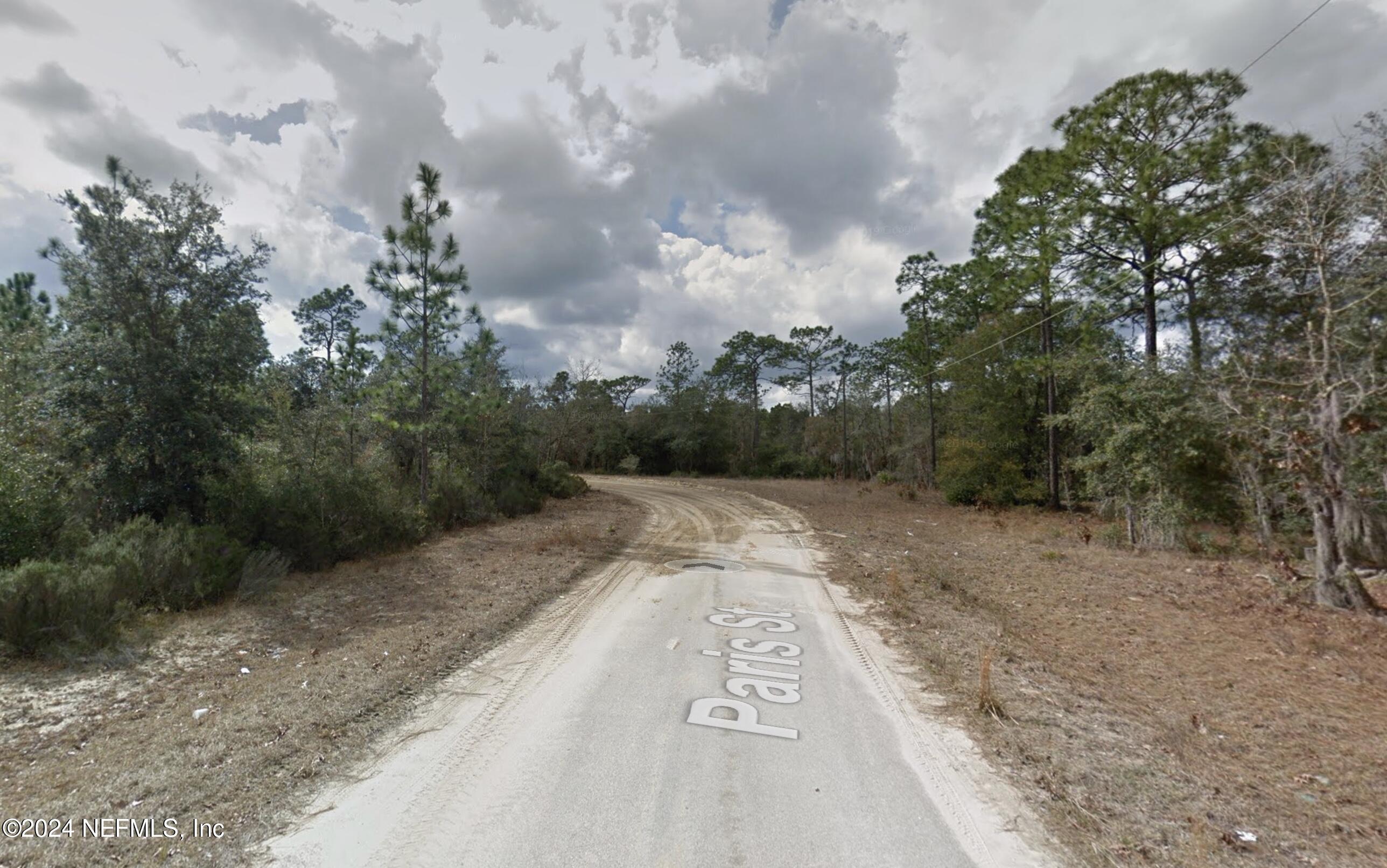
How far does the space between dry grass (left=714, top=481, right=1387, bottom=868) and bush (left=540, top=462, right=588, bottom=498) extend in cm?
1232

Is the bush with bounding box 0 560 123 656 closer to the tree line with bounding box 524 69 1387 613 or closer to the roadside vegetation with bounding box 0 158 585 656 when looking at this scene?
the roadside vegetation with bounding box 0 158 585 656

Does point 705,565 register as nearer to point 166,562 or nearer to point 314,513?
point 314,513

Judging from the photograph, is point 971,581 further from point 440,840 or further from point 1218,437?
point 440,840

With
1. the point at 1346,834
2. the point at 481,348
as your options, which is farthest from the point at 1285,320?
the point at 481,348

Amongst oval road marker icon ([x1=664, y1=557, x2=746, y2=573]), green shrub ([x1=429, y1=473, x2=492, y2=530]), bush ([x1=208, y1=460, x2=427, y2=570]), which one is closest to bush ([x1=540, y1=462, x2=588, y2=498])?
green shrub ([x1=429, y1=473, x2=492, y2=530])

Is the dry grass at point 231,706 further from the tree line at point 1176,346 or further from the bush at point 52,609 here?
the tree line at point 1176,346

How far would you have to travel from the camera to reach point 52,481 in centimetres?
742

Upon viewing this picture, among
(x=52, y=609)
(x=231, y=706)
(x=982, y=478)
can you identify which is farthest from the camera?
(x=982, y=478)

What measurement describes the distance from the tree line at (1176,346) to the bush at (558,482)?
9.16 m

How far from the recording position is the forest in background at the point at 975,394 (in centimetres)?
680

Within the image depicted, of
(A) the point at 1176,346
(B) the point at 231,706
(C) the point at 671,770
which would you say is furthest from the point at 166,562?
(A) the point at 1176,346

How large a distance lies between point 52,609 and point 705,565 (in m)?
7.40

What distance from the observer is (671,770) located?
328cm

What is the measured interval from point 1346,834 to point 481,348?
44.7 feet
